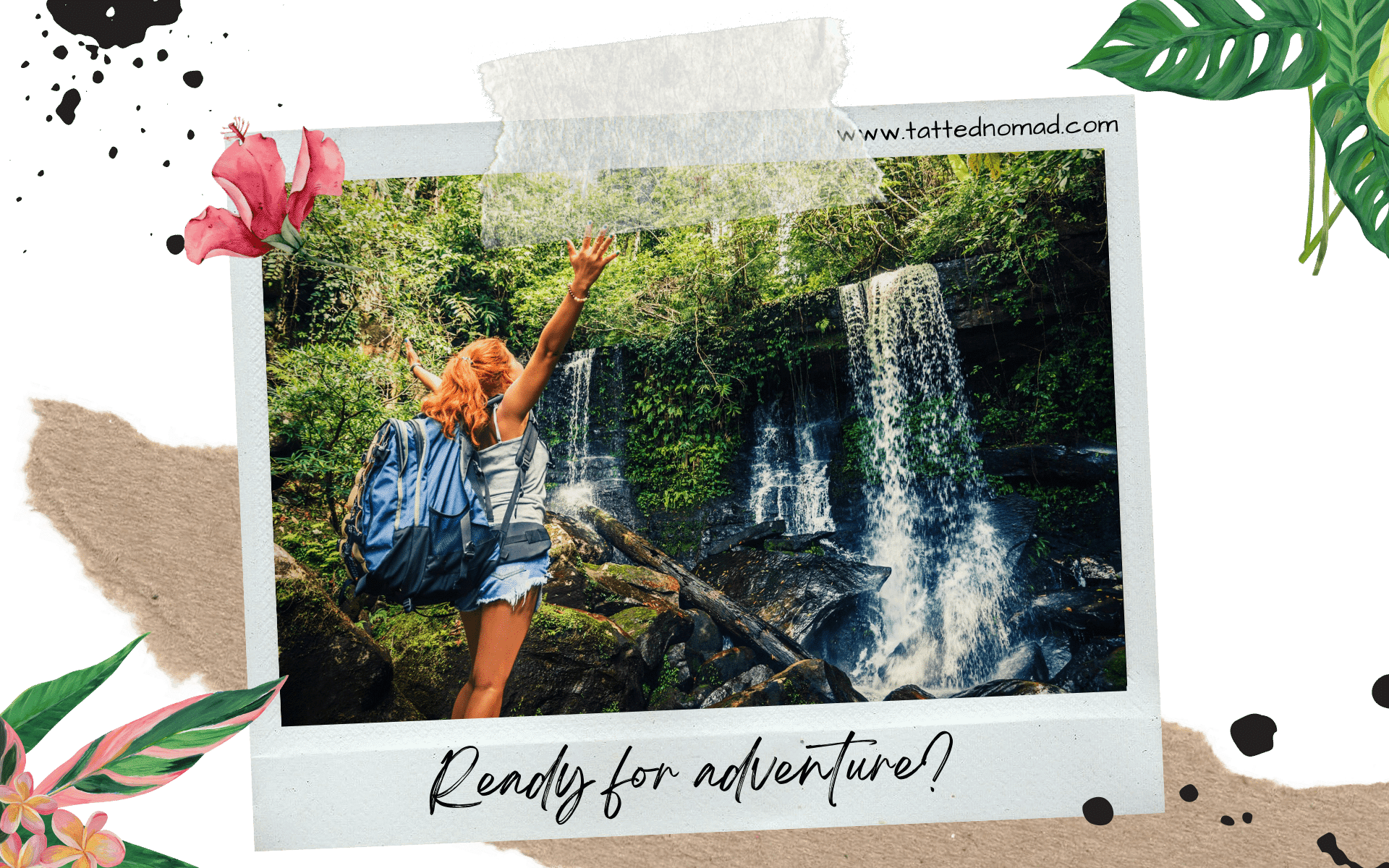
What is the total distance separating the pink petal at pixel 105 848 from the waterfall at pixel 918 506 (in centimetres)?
200

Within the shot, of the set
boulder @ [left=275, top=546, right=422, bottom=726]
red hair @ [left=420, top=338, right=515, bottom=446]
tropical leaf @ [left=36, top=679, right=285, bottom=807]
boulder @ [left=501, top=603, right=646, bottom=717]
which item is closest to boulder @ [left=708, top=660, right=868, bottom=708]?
boulder @ [left=501, top=603, right=646, bottom=717]

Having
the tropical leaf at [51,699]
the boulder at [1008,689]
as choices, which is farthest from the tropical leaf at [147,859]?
the boulder at [1008,689]

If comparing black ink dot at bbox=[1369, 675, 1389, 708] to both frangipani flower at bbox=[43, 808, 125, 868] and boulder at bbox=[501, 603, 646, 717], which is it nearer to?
boulder at bbox=[501, 603, 646, 717]

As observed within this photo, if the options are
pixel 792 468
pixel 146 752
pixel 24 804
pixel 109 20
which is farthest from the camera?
pixel 792 468

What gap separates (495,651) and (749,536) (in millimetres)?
868

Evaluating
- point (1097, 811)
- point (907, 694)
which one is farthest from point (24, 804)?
point (1097, 811)

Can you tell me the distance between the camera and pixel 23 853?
198 cm

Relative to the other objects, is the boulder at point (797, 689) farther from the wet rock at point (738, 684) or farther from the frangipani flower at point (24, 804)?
the frangipani flower at point (24, 804)

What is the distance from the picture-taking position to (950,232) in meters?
2.47

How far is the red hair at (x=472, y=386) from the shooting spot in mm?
2416

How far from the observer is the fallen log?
2.45 meters

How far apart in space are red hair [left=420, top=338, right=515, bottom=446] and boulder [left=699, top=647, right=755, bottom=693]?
1005mm

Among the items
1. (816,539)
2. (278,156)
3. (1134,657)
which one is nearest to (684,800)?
(816,539)

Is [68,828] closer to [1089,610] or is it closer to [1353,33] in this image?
[1089,610]
